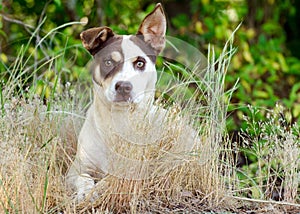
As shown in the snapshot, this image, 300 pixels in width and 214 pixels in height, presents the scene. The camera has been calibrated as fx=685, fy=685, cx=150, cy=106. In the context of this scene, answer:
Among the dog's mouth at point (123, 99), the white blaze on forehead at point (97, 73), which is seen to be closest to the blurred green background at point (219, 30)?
the white blaze on forehead at point (97, 73)

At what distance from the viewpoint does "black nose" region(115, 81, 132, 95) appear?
11.0 feet

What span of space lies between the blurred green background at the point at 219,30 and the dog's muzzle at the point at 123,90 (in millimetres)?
2163

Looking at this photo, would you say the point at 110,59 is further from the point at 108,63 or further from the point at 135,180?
the point at 135,180

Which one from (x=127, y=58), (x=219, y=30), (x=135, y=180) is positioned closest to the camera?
(x=135, y=180)

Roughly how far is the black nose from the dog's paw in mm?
453

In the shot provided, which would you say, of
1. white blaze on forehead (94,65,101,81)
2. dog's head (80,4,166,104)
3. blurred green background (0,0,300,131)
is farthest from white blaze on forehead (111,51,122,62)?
blurred green background (0,0,300,131)

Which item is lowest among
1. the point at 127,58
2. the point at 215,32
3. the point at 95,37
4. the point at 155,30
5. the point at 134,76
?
the point at 134,76

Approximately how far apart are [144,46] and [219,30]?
10.7 feet

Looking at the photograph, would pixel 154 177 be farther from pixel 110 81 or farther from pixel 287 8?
pixel 287 8

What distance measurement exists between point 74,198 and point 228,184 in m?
0.83

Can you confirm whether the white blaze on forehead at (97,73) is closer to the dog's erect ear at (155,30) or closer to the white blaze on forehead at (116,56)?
the white blaze on forehead at (116,56)

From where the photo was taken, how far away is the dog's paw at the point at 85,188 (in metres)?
3.25

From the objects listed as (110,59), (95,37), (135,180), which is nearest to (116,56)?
(110,59)

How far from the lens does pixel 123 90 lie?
3.35 metres
